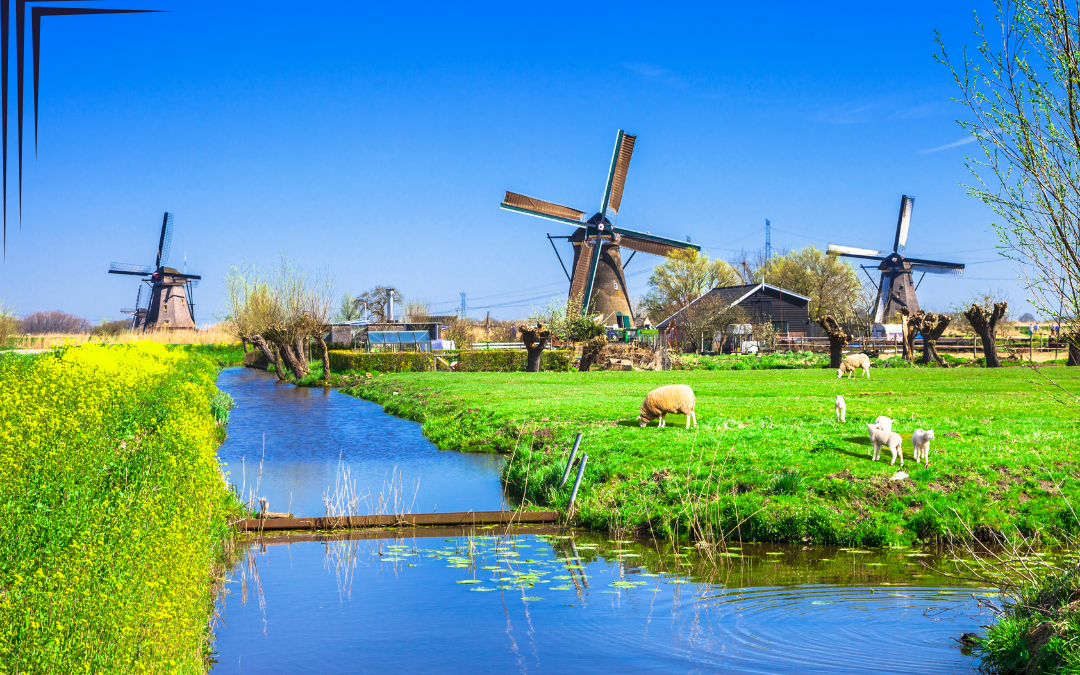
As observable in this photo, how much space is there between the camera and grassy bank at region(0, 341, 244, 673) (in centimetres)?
383

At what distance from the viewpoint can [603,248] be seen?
201 ft

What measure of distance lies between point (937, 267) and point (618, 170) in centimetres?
3434

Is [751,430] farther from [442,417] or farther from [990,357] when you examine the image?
[990,357]

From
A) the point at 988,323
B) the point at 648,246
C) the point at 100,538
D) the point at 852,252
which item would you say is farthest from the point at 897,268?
the point at 100,538

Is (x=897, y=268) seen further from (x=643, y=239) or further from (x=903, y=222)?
(x=643, y=239)

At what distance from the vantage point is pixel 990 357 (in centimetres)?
3541

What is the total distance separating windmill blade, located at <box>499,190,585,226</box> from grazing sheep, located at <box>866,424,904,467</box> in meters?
47.7

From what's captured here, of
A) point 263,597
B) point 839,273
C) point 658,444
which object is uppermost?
point 839,273

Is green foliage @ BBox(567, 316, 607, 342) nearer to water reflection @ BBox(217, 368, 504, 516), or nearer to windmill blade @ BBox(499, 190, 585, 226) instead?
windmill blade @ BBox(499, 190, 585, 226)

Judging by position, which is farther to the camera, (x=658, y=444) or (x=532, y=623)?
(x=658, y=444)

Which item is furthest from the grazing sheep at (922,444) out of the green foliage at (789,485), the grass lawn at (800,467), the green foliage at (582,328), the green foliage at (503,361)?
the green foliage at (582,328)

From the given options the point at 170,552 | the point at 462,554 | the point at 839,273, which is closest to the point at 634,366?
the point at 462,554

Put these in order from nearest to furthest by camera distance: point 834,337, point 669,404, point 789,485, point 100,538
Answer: point 100,538 → point 789,485 → point 669,404 → point 834,337

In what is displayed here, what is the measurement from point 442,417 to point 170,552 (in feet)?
60.0
